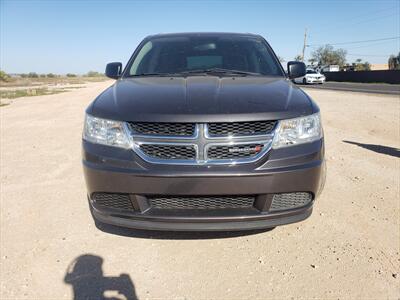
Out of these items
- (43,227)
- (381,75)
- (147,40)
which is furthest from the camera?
(381,75)

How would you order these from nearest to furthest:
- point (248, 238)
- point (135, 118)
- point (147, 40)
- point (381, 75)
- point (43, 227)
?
point (135, 118) → point (248, 238) → point (43, 227) → point (147, 40) → point (381, 75)

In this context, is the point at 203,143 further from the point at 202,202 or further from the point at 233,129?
the point at 202,202

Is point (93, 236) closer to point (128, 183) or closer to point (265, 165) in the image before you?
point (128, 183)

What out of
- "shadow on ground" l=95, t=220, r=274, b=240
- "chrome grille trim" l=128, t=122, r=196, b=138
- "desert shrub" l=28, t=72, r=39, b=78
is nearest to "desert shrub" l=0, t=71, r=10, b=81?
"desert shrub" l=28, t=72, r=39, b=78

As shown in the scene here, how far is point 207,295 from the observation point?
2.14 meters

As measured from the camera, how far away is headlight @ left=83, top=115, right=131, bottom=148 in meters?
A: 2.30

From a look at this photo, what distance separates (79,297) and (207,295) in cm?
80

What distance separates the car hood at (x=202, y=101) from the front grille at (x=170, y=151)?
18 centimetres

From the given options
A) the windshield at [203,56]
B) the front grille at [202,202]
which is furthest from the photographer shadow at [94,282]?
the windshield at [203,56]

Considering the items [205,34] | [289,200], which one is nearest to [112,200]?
[289,200]

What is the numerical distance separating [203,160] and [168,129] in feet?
1.02

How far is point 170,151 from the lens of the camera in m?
2.22

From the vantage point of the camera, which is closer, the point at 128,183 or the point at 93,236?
the point at 128,183

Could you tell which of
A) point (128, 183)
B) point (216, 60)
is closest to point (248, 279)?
point (128, 183)
